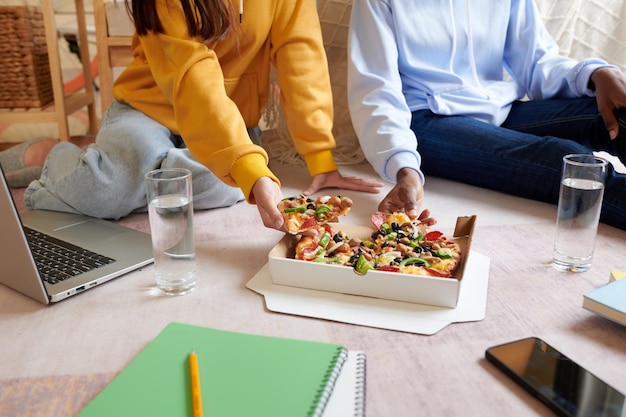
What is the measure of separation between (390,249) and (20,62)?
156 centimetres

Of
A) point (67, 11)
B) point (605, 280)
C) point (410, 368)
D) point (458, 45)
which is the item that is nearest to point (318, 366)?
point (410, 368)

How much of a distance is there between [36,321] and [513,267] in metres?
0.77

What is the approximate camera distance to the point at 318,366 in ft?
2.39

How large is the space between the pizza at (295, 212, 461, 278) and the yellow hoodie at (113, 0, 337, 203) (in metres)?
0.36

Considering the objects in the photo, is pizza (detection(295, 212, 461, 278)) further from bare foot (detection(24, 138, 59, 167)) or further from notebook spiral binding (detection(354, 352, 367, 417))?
bare foot (detection(24, 138, 59, 167))

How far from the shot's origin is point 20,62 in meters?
1.99

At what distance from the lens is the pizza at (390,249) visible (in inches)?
36.6

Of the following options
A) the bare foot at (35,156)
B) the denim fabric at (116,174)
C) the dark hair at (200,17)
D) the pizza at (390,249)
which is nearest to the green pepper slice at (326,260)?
the pizza at (390,249)

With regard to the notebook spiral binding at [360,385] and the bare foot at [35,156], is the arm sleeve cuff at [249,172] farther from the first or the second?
A: the bare foot at [35,156]

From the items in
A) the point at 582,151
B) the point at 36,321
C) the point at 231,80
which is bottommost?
the point at 36,321

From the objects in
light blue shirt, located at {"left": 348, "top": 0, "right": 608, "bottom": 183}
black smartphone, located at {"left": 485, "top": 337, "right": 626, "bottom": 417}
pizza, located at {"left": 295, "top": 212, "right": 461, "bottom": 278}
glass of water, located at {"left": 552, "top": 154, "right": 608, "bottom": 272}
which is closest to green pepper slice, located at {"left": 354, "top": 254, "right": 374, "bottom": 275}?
pizza, located at {"left": 295, "top": 212, "right": 461, "bottom": 278}

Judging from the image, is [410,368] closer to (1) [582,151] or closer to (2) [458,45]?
(1) [582,151]

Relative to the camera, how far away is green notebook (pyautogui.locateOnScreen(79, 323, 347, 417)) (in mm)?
660

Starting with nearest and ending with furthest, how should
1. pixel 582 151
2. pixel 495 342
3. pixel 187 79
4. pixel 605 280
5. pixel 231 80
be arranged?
pixel 495 342, pixel 605 280, pixel 187 79, pixel 582 151, pixel 231 80
